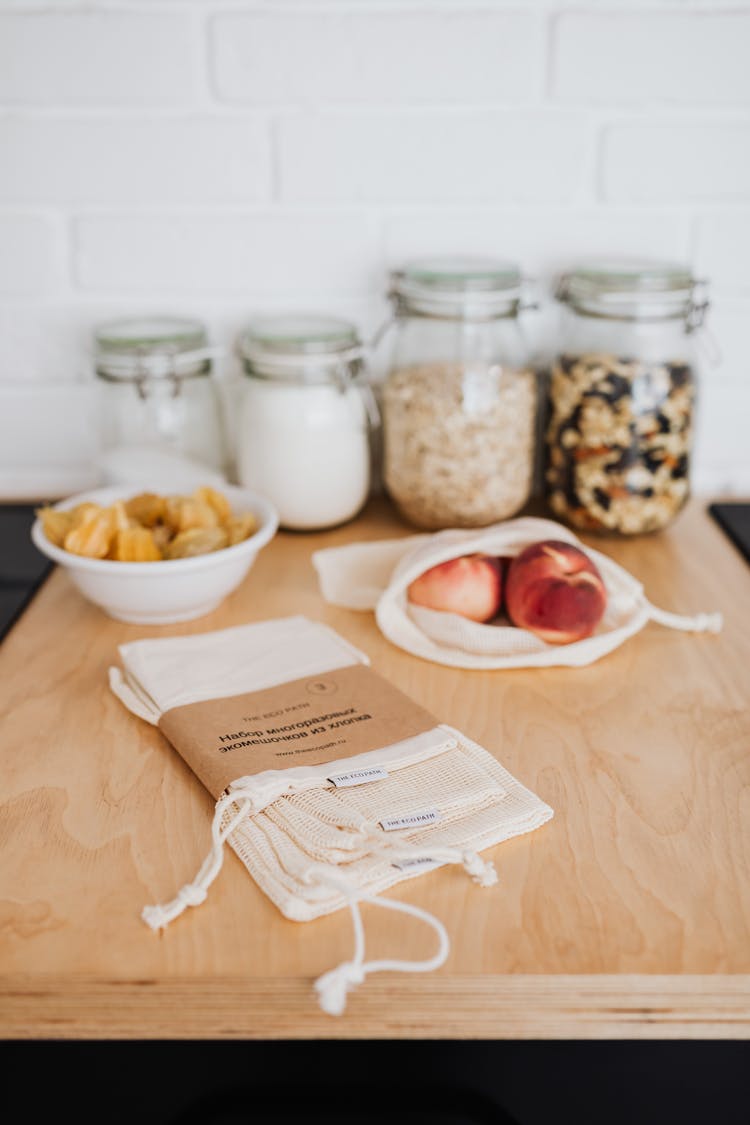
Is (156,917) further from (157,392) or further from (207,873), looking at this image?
(157,392)

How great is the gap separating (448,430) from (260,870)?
1.87 feet

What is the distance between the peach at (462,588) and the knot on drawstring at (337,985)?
433 mm

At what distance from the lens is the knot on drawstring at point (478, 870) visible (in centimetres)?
61

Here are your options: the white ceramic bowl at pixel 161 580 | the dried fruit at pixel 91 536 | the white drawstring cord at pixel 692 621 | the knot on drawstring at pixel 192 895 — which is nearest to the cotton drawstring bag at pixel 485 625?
the white drawstring cord at pixel 692 621

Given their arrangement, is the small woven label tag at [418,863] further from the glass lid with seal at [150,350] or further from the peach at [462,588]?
the glass lid with seal at [150,350]

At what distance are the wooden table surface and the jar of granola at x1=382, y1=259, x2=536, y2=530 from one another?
0.26 meters

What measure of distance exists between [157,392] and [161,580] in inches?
12.7

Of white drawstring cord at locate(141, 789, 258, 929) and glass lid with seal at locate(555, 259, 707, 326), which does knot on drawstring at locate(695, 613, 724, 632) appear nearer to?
glass lid with seal at locate(555, 259, 707, 326)

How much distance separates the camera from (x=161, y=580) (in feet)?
2.96

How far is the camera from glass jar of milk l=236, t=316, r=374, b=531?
109 centimetres

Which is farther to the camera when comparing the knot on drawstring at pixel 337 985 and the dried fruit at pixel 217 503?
the dried fruit at pixel 217 503

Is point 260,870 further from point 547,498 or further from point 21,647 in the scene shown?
point 547,498

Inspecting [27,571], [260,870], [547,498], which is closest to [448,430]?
[547,498]

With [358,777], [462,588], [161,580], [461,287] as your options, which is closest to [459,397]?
[461,287]
